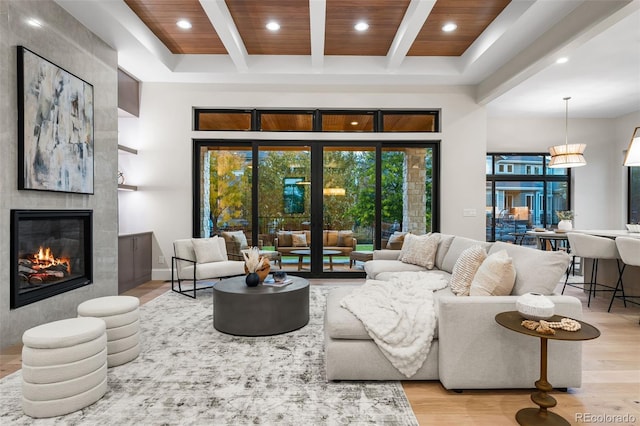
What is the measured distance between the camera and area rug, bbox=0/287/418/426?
2.02 meters

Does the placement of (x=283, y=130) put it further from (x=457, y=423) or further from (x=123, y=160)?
(x=457, y=423)

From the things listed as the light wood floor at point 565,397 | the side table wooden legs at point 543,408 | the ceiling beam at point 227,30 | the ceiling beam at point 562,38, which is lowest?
the light wood floor at point 565,397

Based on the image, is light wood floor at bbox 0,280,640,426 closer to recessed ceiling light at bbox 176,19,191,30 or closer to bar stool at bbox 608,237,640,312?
bar stool at bbox 608,237,640,312

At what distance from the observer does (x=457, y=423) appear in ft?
6.56

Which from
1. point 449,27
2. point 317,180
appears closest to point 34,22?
point 317,180

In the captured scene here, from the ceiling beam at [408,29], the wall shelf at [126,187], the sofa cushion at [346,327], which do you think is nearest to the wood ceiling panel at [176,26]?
the wall shelf at [126,187]

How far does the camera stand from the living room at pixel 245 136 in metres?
4.22

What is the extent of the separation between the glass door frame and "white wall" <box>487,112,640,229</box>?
2.51 m

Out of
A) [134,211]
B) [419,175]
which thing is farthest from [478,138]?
[134,211]

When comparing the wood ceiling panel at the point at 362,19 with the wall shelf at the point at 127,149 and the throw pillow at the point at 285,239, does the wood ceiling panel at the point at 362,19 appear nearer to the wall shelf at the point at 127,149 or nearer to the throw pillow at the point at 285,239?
the throw pillow at the point at 285,239

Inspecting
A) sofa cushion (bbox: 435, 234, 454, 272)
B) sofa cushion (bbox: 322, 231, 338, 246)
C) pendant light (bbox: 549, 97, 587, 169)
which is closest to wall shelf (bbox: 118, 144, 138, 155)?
sofa cushion (bbox: 322, 231, 338, 246)

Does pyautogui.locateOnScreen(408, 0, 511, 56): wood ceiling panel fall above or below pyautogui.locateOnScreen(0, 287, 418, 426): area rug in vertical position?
above

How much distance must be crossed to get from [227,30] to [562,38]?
377 centimetres

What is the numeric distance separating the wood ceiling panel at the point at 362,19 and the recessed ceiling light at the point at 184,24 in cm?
171
